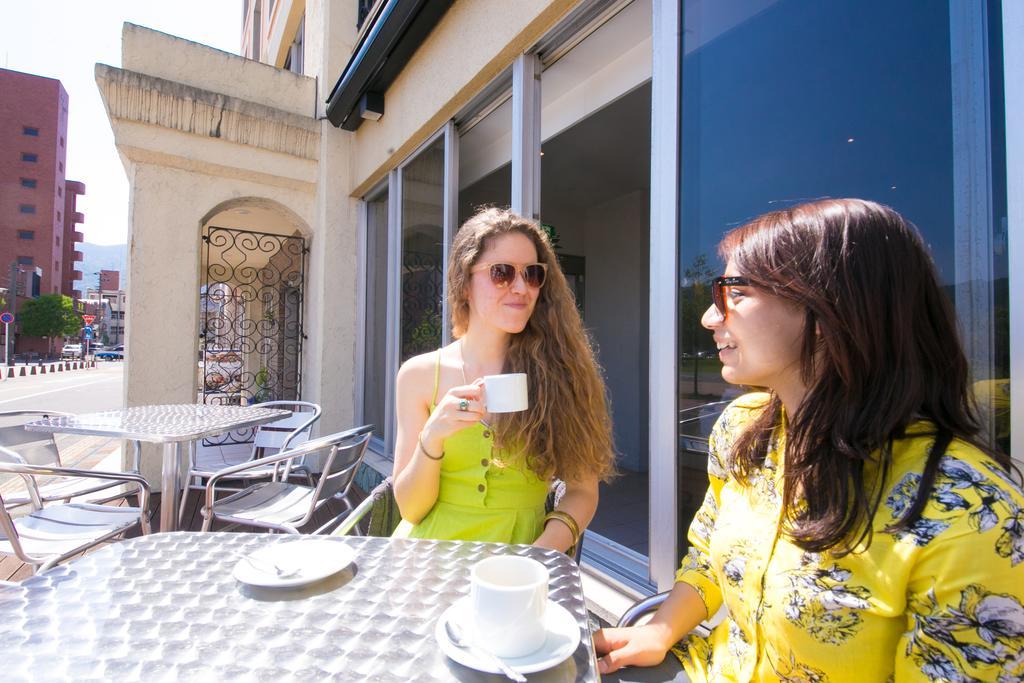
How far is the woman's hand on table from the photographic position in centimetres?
103

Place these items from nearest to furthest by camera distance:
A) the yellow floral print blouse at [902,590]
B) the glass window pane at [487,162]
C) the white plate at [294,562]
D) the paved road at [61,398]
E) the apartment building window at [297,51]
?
the yellow floral print blouse at [902,590]
the white plate at [294,562]
the glass window pane at [487,162]
the apartment building window at [297,51]
the paved road at [61,398]

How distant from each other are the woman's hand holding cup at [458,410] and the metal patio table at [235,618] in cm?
29

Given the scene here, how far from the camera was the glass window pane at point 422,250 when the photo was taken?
388 centimetres

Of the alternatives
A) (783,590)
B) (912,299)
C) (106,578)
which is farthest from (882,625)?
(106,578)

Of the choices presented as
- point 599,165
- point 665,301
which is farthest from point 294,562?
point 599,165

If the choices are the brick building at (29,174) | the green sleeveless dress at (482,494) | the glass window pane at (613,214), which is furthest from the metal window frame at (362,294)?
the brick building at (29,174)

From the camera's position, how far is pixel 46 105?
141 feet

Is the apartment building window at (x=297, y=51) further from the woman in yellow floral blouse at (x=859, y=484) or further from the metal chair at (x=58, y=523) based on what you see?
the woman in yellow floral blouse at (x=859, y=484)

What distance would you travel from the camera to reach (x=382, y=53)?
3.77m

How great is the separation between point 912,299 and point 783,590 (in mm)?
511

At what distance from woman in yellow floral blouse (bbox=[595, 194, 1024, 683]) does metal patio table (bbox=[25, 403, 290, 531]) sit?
93.5 inches

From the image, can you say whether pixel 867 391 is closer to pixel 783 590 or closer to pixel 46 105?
pixel 783 590

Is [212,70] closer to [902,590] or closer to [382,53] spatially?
[382,53]

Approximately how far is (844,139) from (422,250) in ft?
10.4
